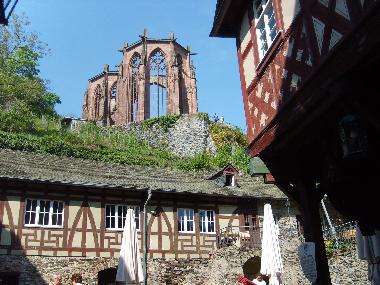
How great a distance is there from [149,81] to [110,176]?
3132 centimetres

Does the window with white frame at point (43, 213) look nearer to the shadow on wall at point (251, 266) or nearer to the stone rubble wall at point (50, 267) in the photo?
the stone rubble wall at point (50, 267)

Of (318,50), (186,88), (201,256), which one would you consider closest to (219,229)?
(201,256)

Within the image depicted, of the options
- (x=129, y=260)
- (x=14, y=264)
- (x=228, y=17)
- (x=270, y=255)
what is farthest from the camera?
(x=14, y=264)

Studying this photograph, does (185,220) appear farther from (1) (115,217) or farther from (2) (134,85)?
(2) (134,85)

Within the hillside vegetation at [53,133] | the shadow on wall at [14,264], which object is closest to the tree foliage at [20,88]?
the hillside vegetation at [53,133]

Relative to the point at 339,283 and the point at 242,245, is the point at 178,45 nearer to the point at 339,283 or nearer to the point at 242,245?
the point at 242,245

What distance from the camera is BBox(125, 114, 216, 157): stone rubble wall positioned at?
41594 millimetres

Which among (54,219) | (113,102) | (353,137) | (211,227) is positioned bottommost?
(353,137)

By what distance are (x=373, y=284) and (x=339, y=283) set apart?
946 cm

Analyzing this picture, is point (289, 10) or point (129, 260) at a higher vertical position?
point (289, 10)

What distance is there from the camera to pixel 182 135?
139 feet

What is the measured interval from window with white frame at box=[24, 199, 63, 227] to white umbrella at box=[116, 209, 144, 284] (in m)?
5.03

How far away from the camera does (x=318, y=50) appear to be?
18.6 feet

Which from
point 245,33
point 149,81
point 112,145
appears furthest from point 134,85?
point 245,33
